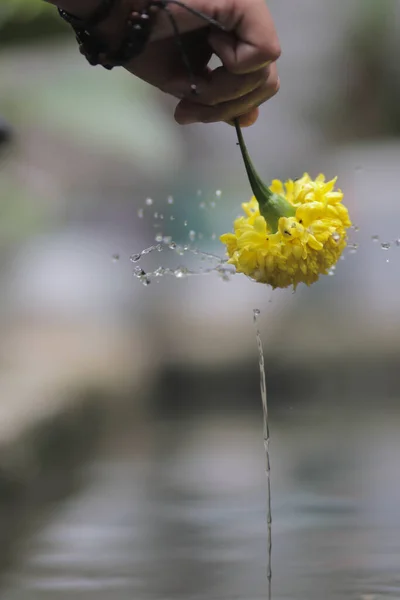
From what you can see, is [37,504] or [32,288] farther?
[32,288]

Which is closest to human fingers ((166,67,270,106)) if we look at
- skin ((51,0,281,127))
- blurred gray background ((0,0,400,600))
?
skin ((51,0,281,127))

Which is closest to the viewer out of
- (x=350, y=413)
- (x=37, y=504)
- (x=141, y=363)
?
(x=37, y=504)

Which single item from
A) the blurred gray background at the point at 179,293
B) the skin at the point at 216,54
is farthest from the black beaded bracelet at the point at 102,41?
the blurred gray background at the point at 179,293

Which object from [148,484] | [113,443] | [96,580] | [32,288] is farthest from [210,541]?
[32,288]

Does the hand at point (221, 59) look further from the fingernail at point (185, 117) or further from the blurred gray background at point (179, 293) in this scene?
the blurred gray background at point (179, 293)

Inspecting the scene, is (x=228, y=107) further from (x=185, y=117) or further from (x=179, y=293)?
(x=179, y=293)

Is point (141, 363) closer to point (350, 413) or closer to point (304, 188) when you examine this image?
point (350, 413)
